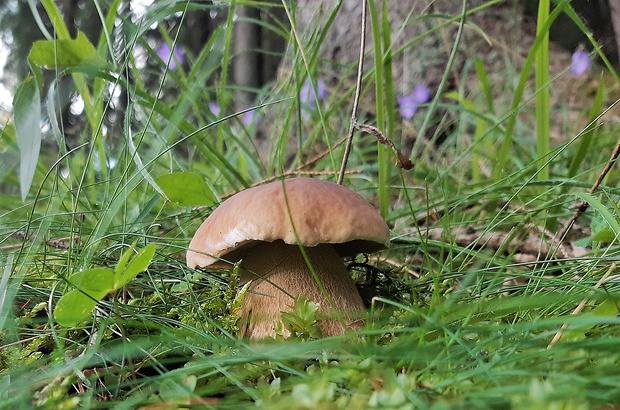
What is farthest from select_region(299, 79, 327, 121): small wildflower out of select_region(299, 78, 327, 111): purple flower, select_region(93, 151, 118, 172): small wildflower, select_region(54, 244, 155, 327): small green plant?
select_region(54, 244, 155, 327): small green plant

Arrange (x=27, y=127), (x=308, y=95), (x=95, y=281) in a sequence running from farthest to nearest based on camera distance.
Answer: (x=308, y=95) < (x=27, y=127) < (x=95, y=281)

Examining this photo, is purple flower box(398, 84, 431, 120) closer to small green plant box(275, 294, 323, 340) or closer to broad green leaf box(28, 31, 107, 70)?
broad green leaf box(28, 31, 107, 70)

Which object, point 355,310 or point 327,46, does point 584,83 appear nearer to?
Result: point 327,46

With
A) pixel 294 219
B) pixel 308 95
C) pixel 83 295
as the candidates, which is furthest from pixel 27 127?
pixel 308 95

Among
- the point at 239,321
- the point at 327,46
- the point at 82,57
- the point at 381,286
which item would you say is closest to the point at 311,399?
the point at 239,321

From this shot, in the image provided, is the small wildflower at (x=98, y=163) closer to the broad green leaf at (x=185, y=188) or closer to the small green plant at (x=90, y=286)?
the broad green leaf at (x=185, y=188)

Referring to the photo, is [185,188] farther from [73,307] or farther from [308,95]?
[308,95]
